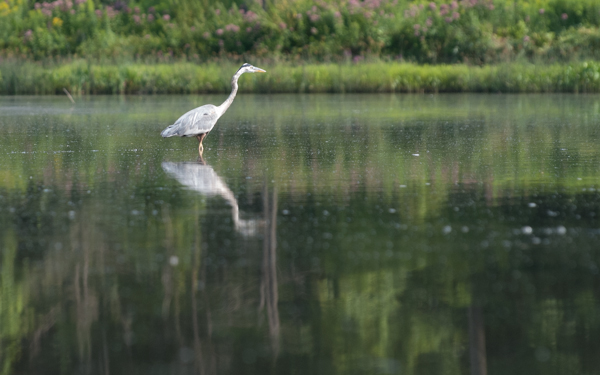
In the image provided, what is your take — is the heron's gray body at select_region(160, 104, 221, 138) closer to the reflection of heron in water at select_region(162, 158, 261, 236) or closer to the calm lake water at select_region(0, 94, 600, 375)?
the calm lake water at select_region(0, 94, 600, 375)

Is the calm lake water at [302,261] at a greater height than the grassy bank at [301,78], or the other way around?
the calm lake water at [302,261]

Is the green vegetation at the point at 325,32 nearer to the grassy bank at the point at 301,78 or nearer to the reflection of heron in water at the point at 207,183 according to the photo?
the grassy bank at the point at 301,78

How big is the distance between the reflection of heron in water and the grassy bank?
56.2 feet

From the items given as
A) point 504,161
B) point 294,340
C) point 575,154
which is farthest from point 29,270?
point 575,154

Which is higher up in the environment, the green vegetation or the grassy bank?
the green vegetation

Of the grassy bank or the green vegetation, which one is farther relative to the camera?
the green vegetation

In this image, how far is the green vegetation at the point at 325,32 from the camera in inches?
1195

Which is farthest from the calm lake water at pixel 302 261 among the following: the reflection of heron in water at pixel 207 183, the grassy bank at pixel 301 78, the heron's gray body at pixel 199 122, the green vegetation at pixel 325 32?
the green vegetation at pixel 325 32

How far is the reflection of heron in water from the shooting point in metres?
6.44

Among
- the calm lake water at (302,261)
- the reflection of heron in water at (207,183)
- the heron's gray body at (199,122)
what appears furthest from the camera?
the heron's gray body at (199,122)

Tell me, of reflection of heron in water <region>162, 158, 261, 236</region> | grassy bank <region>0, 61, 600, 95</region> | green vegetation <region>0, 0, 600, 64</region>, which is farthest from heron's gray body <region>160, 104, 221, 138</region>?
green vegetation <region>0, 0, 600, 64</region>

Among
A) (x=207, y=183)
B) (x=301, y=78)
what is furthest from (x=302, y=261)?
(x=301, y=78)

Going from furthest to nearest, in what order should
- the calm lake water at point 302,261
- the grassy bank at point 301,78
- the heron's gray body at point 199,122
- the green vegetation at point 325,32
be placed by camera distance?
the green vegetation at point 325,32 → the grassy bank at point 301,78 → the heron's gray body at point 199,122 → the calm lake water at point 302,261

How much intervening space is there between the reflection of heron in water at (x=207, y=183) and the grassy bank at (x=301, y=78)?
17.1 metres
